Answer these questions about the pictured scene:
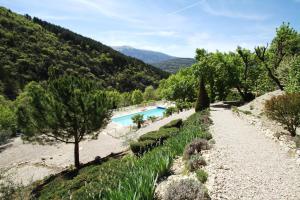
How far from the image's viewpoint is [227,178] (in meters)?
7.51

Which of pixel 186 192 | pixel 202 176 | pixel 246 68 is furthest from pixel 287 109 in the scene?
pixel 246 68

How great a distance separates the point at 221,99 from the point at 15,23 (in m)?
81.2

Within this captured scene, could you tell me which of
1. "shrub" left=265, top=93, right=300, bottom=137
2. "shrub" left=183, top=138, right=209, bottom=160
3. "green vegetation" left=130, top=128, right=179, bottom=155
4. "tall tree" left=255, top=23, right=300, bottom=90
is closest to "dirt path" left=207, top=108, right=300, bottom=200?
"shrub" left=183, top=138, right=209, bottom=160

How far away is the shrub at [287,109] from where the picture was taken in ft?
44.5

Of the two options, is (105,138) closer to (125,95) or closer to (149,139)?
(149,139)

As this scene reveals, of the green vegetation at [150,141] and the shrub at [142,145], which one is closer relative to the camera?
the shrub at [142,145]

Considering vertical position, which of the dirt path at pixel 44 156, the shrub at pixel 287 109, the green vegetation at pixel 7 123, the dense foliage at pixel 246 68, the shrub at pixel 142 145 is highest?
the dense foliage at pixel 246 68

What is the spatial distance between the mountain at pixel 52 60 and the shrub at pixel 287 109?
4499 cm

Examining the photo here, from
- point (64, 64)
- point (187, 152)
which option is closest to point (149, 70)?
point (64, 64)

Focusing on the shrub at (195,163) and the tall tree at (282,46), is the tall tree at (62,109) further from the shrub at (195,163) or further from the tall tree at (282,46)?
the tall tree at (282,46)

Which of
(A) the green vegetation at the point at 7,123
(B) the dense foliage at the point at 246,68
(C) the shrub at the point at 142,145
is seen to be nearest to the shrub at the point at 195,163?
(C) the shrub at the point at 142,145

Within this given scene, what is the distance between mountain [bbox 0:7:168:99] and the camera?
66.6 m

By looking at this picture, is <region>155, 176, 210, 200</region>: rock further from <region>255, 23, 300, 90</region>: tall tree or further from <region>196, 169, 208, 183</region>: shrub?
<region>255, 23, 300, 90</region>: tall tree

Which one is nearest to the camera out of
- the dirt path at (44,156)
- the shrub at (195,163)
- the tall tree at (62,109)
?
the shrub at (195,163)
